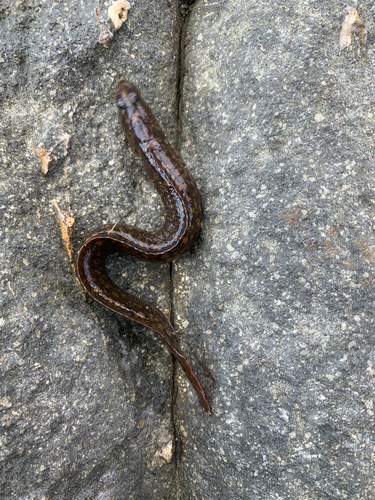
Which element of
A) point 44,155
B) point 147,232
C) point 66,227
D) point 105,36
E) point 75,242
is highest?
point 105,36

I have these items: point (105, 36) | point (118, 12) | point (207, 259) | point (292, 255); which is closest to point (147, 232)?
point (207, 259)

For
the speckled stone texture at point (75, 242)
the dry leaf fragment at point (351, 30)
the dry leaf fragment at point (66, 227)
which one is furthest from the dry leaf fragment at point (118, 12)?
the dry leaf fragment at point (351, 30)

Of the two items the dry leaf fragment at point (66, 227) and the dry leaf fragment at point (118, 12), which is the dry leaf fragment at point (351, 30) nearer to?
the dry leaf fragment at point (118, 12)

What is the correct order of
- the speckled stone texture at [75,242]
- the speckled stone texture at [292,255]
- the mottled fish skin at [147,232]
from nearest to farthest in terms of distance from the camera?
the speckled stone texture at [292,255] → the speckled stone texture at [75,242] → the mottled fish skin at [147,232]

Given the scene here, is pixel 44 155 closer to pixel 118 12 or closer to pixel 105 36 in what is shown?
pixel 105 36

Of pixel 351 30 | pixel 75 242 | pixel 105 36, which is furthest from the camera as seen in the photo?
pixel 75 242

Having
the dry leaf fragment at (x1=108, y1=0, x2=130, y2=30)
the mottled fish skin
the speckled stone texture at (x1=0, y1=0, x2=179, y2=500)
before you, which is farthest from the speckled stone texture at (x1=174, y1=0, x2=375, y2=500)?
the dry leaf fragment at (x1=108, y1=0, x2=130, y2=30)
